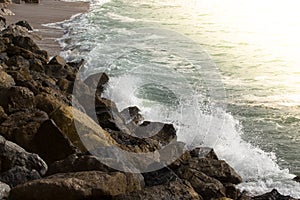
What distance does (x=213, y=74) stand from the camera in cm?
1408

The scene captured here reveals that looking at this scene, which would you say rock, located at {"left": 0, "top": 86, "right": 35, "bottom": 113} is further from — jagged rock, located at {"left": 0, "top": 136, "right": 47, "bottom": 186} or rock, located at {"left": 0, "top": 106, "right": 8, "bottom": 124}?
jagged rock, located at {"left": 0, "top": 136, "right": 47, "bottom": 186}

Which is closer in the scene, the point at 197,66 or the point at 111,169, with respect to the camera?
the point at 111,169

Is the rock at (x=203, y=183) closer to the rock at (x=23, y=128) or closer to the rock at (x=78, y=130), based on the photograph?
the rock at (x=78, y=130)

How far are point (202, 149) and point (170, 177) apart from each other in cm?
206

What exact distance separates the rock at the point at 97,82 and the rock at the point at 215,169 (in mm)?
3876

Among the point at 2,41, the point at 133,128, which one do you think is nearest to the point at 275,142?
the point at 133,128

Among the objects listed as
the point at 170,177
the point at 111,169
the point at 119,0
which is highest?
the point at 111,169

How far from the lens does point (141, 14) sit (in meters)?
24.0

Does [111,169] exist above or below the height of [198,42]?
above

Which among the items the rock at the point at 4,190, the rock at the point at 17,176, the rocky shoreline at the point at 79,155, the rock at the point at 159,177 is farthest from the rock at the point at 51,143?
the rock at the point at 4,190

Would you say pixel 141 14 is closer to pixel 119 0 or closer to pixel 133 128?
pixel 119 0

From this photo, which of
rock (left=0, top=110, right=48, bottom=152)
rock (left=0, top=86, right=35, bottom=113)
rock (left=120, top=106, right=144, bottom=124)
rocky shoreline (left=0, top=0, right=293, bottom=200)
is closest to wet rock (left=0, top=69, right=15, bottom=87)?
rocky shoreline (left=0, top=0, right=293, bottom=200)

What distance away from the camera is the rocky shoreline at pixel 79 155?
4500 millimetres

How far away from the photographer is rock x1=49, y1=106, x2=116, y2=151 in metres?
6.02
